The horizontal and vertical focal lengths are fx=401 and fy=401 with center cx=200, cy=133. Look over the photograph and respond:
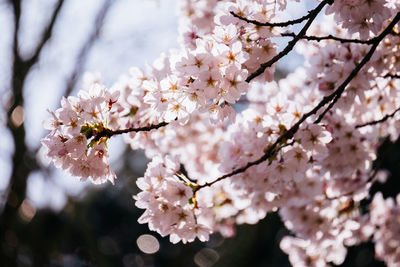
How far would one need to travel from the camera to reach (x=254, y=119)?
74.0 inches

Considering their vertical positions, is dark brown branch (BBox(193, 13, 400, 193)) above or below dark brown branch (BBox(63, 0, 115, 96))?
above

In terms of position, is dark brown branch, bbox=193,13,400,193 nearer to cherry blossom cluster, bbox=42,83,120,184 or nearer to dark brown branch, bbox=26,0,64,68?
cherry blossom cluster, bbox=42,83,120,184

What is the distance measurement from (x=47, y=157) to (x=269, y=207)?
1.17 m

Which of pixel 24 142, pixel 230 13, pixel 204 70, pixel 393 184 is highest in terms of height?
pixel 230 13

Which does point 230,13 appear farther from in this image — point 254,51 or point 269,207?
point 269,207

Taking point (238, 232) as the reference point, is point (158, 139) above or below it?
above

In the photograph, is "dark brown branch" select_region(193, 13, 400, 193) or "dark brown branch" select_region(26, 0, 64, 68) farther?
"dark brown branch" select_region(26, 0, 64, 68)

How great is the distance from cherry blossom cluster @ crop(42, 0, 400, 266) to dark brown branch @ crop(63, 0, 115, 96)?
6.42 ft

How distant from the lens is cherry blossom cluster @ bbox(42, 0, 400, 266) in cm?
133

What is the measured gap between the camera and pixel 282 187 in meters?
1.84

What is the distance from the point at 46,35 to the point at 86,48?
475 millimetres

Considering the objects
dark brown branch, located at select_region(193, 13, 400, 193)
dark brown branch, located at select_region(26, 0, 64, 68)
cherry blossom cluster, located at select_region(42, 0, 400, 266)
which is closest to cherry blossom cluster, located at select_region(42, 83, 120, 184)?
cherry blossom cluster, located at select_region(42, 0, 400, 266)

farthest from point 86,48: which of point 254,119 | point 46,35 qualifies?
point 254,119

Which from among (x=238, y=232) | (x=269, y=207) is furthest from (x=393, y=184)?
(x=269, y=207)
